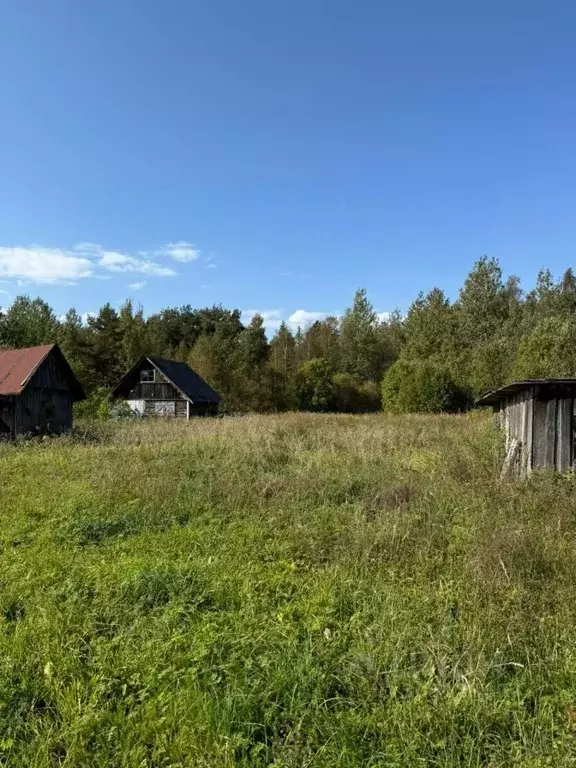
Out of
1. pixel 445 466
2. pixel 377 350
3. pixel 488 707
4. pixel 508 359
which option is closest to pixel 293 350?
pixel 377 350

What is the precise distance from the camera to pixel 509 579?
5.11m

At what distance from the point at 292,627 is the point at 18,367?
69.7 ft

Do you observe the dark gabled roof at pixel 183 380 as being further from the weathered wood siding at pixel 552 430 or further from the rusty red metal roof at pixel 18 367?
the weathered wood siding at pixel 552 430

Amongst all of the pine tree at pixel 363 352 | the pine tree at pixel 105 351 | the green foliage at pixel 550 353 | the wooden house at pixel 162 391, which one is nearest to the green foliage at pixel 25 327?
the pine tree at pixel 105 351

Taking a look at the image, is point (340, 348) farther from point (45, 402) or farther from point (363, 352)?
point (45, 402)

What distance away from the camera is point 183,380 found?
36.4 metres

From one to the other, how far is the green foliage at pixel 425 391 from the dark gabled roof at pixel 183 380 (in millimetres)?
13738

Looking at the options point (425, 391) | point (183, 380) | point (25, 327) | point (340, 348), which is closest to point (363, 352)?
point (340, 348)

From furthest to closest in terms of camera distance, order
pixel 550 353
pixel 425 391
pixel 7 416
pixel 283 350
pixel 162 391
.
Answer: pixel 283 350, pixel 162 391, pixel 425 391, pixel 550 353, pixel 7 416

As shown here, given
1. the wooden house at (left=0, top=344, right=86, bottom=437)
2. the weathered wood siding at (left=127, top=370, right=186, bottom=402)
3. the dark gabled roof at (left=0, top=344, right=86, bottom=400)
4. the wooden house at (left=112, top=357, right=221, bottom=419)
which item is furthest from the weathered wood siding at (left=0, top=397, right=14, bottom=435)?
the weathered wood siding at (left=127, top=370, right=186, bottom=402)

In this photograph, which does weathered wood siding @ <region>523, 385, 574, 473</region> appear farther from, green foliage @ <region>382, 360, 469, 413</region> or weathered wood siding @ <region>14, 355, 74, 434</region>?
green foliage @ <region>382, 360, 469, 413</region>

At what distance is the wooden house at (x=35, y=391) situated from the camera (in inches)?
811

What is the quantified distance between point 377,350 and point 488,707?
51.7 m

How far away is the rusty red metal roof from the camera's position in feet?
67.9
